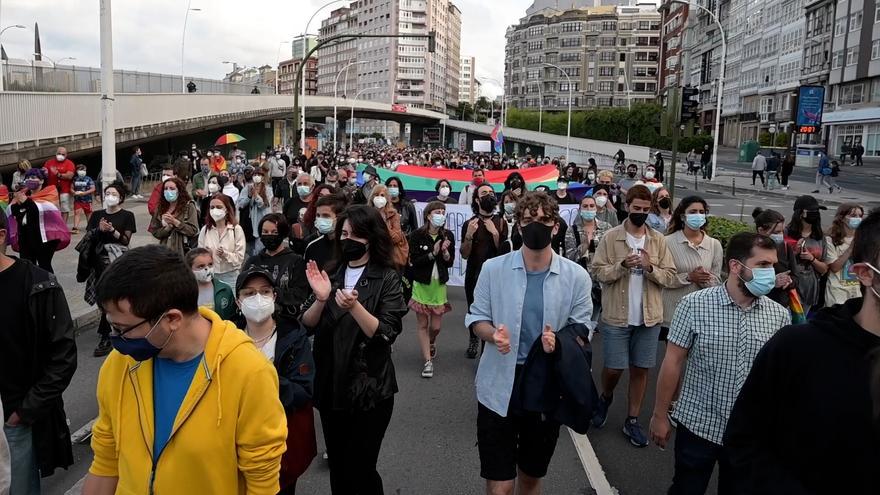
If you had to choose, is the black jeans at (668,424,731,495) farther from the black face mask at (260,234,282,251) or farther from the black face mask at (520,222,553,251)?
the black face mask at (260,234,282,251)

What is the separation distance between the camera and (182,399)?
235 centimetres

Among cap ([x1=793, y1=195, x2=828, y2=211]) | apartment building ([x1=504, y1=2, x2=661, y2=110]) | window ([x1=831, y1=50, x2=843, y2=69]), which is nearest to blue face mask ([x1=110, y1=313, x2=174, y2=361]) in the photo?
cap ([x1=793, y1=195, x2=828, y2=211])

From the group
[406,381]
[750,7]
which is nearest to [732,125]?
[750,7]

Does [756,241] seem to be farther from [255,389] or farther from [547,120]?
[547,120]

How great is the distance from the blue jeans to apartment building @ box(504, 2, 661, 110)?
12500cm

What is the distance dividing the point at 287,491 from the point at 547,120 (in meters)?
105

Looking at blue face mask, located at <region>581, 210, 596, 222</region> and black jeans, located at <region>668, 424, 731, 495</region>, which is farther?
blue face mask, located at <region>581, 210, 596, 222</region>

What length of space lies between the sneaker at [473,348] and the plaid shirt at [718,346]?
4060 mm

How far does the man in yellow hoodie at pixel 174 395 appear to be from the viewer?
228 cm

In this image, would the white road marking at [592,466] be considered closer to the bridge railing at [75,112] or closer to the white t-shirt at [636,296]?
the white t-shirt at [636,296]

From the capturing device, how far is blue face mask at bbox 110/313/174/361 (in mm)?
2268

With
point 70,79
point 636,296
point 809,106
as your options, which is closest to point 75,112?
point 70,79

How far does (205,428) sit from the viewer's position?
2316 mm

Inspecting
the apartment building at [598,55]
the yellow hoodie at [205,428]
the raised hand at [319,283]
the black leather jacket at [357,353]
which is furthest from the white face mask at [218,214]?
the apartment building at [598,55]
